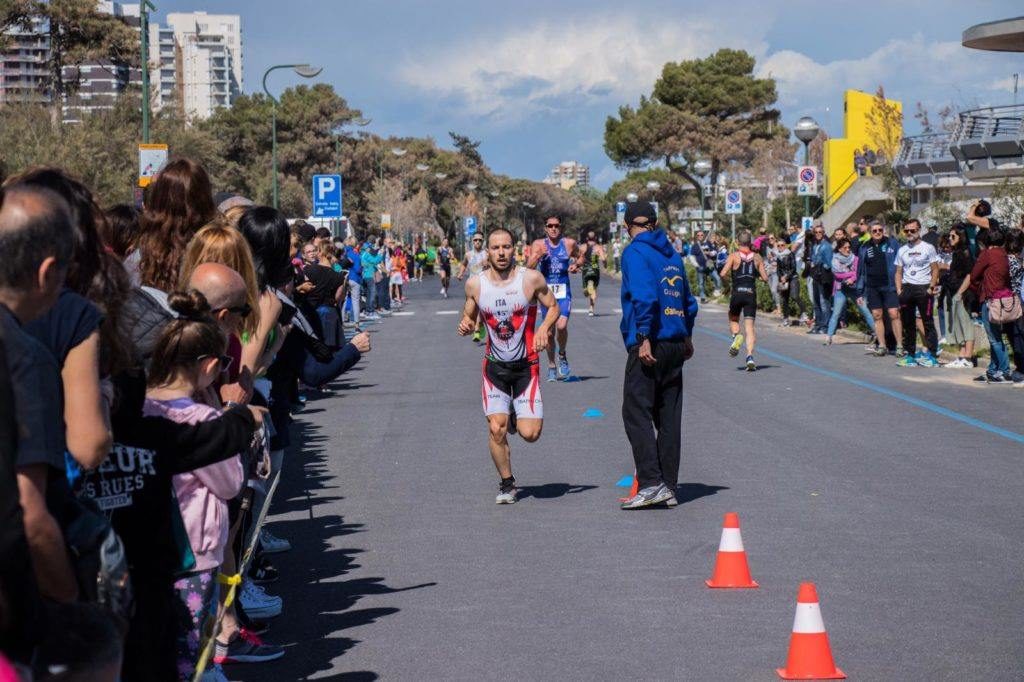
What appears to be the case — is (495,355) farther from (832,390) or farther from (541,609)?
(832,390)

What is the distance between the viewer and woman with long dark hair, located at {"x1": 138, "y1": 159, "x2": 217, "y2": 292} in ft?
21.4

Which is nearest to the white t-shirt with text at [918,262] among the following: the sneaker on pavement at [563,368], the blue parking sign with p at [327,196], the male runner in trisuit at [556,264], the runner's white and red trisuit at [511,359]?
the male runner in trisuit at [556,264]

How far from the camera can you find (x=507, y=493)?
1025 cm

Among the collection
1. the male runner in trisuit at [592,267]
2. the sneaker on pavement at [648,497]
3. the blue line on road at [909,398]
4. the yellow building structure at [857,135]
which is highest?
the yellow building structure at [857,135]

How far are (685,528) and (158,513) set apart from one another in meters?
5.18

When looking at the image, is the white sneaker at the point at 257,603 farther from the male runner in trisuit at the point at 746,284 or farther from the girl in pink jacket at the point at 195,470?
the male runner in trisuit at the point at 746,284

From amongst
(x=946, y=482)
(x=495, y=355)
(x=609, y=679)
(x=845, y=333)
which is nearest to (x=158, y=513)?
(x=609, y=679)

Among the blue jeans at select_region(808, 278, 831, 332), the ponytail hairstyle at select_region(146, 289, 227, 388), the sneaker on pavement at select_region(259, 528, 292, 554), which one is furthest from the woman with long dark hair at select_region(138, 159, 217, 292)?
the blue jeans at select_region(808, 278, 831, 332)

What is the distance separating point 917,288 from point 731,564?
1429cm

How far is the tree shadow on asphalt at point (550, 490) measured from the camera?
10523mm

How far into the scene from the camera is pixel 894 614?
6.92m

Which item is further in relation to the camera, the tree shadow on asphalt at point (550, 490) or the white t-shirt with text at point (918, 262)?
the white t-shirt with text at point (918, 262)

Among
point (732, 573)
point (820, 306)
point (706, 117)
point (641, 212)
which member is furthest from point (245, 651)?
point (706, 117)

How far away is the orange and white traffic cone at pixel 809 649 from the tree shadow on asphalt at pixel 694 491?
420 centimetres
